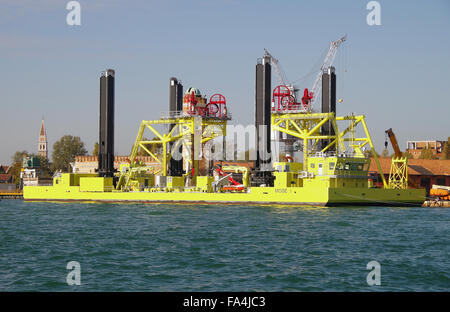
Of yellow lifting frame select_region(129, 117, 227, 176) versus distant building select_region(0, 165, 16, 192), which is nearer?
yellow lifting frame select_region(129, 117, 227, 176)

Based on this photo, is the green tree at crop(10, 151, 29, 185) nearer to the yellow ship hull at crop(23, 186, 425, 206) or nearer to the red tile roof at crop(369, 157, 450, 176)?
the yellow ship hull at crop(23, 186, 425, 206)

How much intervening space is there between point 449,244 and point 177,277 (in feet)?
65.6

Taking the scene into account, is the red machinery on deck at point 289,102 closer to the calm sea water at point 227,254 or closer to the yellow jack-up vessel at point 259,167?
the yellow jack-up vessel at point 259,167

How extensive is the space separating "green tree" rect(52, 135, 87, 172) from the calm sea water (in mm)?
126416

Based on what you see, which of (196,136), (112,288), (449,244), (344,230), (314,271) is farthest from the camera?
(196,136)

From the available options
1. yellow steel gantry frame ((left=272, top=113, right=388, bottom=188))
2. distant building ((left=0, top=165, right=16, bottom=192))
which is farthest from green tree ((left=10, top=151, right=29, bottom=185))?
yellow steel gantry frame ((left=272, top=113, right=388, bottom=188))

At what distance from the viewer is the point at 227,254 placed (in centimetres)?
2894

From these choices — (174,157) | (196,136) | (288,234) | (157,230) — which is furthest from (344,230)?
(174,157)

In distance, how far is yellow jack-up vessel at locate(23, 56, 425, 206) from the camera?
67625 mm
